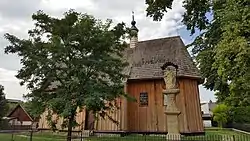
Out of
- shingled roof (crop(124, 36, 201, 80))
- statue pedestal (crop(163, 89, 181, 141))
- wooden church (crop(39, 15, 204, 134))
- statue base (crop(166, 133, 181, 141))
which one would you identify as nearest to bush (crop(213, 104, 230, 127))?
wooden church (crop(39, 15, 204, 134))

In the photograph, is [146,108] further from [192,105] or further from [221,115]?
[221,115]

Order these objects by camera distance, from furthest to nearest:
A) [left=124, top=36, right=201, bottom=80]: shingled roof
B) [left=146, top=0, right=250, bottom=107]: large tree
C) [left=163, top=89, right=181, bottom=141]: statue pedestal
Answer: [left=124, top=36, right=201, bottom=80]: shingled roof, [left=163, top=89, right=181, bottom=141]: statue pedestal, [left=146, top=0, right=250, bottom=107]: large tree

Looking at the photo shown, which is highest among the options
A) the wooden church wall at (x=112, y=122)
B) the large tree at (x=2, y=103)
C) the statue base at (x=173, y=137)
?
the large tree at (x=2, y=103)

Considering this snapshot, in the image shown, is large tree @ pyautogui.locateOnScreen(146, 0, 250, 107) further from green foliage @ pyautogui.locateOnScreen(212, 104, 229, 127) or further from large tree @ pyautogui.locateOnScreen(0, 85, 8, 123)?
large tree @ pyautogui.locateOnScreen(0, 85, 8, 123)

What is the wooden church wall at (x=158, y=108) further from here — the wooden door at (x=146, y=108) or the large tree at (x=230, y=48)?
the large tree at (x=230, y=48)

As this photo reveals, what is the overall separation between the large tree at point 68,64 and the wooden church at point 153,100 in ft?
21.6

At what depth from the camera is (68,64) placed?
13.8 metres

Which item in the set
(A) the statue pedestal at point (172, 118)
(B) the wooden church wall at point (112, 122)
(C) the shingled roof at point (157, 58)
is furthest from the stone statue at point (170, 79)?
(B) the wooden church wall at point (112, 122)

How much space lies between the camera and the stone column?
11895 millimetres

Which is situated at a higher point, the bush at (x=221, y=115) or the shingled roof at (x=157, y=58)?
the shingled roof at (x=157, y=58)

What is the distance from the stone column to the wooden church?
7.16 meters

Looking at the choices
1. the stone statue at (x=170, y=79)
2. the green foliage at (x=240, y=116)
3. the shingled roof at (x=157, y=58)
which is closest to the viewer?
the stone statue at (x=170, y=79)

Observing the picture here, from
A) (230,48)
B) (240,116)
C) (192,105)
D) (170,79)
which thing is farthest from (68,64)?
(240,116)

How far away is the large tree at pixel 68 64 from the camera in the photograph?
13.4m
